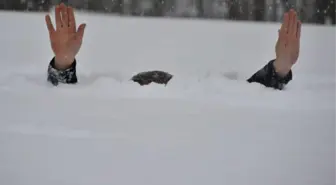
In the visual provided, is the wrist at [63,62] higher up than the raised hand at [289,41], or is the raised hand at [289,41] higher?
the raised hand at [289,41]

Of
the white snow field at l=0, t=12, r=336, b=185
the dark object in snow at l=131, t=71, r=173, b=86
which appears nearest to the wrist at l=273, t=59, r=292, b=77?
the white snow field at l=0, t=12, r=336, b=185

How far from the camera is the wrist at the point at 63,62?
0.88 metres

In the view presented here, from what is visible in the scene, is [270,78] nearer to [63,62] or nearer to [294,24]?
[294,24]

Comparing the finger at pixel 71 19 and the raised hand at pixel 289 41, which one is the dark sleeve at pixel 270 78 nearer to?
the raised hand at pixel 289 41

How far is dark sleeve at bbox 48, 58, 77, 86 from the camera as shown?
0.84 metres

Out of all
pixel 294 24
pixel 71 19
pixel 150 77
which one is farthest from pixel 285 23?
pixel 71 19

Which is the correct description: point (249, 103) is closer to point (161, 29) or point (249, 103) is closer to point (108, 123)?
point (108, 123)

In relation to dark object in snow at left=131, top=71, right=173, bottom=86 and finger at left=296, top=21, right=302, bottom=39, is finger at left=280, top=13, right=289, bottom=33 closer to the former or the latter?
finger at left=296, top=21, right=302, bottom=39

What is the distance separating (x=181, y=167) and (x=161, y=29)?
486mm

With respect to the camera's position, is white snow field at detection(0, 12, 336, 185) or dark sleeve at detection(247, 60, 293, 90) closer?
white snow field at detection(0, 12, 336, 185)

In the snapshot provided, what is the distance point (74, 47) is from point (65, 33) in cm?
3

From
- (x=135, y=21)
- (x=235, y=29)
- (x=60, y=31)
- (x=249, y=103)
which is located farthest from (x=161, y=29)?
(x=249, y=103)

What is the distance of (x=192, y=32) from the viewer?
1092mm

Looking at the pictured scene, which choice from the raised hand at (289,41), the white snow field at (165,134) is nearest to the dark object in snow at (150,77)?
the white snow field at (165,134)
